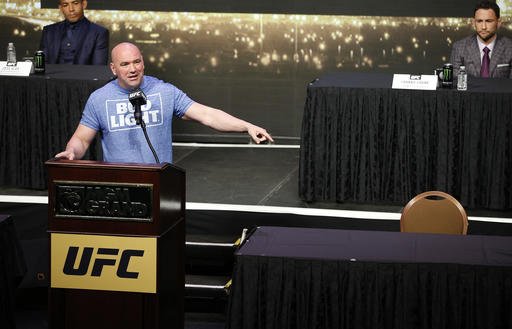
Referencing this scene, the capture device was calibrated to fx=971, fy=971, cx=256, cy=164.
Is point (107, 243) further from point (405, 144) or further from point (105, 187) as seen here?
point (405, 144)

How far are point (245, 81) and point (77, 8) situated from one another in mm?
2107

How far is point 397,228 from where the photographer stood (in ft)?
20.0

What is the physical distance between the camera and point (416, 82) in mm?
6535

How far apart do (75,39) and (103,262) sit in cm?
454

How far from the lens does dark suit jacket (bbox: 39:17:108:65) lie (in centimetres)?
792

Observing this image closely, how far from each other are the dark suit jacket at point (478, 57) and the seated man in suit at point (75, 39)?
9.26 ft

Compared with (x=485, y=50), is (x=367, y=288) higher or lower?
lower

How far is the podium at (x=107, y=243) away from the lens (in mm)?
3709

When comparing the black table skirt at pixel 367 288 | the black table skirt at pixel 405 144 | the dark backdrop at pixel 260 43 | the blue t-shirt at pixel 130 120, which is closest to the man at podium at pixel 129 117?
the blue t-shirt at pixel 130 120

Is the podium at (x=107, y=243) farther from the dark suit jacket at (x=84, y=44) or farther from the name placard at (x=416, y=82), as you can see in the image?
the dark suit jacket at (x=84, y=44)

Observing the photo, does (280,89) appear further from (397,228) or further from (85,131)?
(85,131)

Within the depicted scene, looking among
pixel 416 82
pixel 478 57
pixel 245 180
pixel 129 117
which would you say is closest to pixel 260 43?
pixel 245 180

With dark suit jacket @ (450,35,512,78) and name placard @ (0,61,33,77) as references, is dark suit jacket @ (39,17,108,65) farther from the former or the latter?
dark suit jacket @ (450,35,512,78)

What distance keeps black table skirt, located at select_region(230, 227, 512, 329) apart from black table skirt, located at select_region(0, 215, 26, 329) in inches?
50.8
